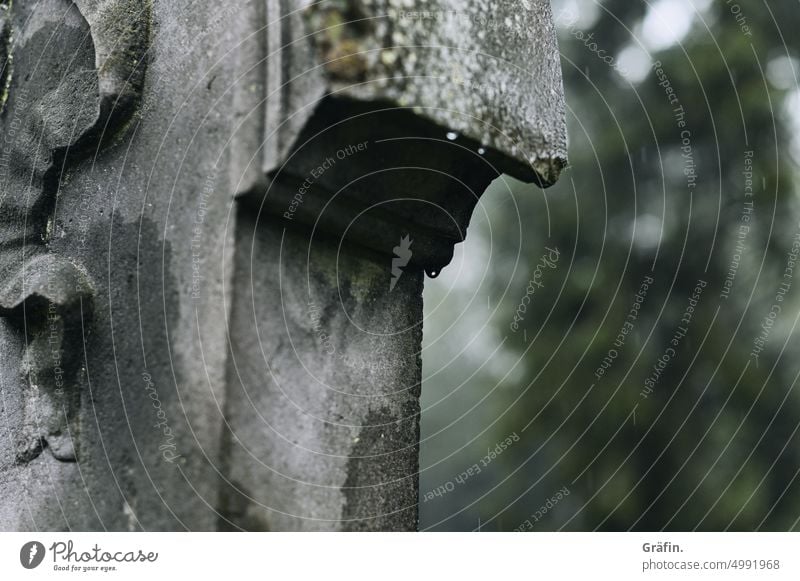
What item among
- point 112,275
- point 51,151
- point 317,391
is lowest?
point 317,391

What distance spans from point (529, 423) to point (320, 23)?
4.22 m

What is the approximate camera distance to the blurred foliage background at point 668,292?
169 inches

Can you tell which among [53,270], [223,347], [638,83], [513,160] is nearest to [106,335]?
[53,270]

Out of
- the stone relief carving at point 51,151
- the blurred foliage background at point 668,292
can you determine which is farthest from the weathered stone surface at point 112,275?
the blurred foliage background at point 668,292

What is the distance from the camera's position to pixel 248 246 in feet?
3.38

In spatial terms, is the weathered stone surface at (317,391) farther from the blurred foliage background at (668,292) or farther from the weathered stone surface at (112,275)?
the blurred foliage background at (668,292)

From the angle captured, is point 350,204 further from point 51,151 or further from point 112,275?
point 51,151

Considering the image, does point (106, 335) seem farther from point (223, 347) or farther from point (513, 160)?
point (513, 160)

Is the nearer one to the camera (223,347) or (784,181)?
(223,347)

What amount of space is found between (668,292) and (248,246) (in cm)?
398

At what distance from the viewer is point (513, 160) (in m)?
1.12

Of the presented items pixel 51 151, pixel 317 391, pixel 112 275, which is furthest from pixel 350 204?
pixel 51 151

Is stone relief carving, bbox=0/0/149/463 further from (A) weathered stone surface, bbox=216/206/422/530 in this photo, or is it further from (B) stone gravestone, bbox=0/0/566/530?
(A) weathered stone surface, bbox=216/206/422/530

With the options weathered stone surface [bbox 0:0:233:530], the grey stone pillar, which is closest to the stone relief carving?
weathered stone surface [bbox 0:0:233:530]
